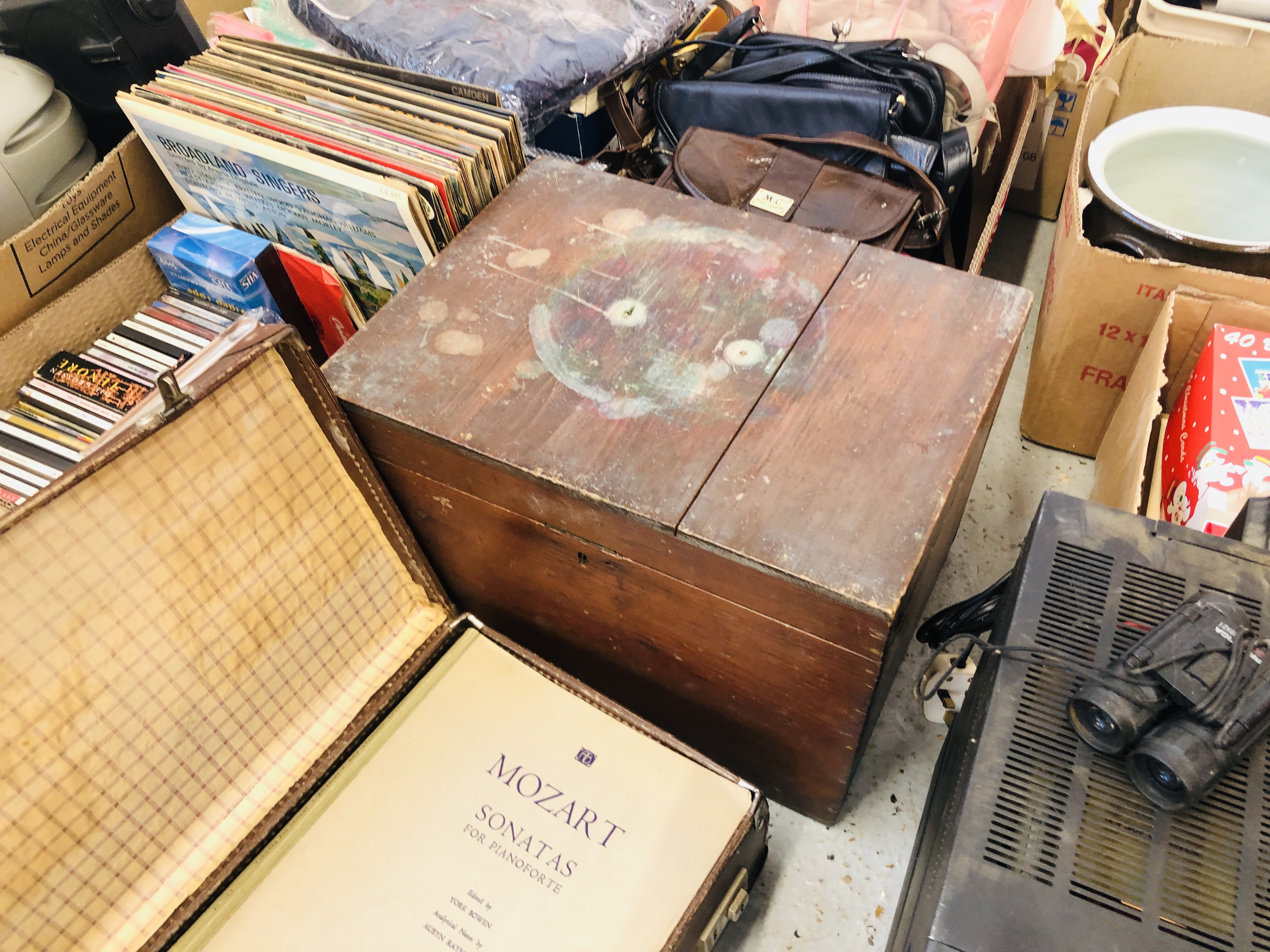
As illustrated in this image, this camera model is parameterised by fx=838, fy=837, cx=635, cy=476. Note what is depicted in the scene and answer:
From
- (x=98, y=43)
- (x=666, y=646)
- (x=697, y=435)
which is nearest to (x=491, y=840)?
(x=666, y=646)

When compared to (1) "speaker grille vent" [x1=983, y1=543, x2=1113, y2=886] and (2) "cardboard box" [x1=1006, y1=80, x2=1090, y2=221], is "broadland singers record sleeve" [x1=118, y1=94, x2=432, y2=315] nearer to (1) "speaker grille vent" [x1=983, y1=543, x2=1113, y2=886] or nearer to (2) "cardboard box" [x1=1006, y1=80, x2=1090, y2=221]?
(1) "speaker grille vent" [x1=983, y1=543, x2=1113, y2=886]

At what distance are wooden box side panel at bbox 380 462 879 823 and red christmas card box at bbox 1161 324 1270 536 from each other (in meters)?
0.51

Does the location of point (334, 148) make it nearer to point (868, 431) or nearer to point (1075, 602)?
point (868, 431)

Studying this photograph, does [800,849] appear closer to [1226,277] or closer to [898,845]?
[898,845]

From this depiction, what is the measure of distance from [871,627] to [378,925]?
22.1 inches

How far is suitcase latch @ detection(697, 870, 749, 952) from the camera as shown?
2.93 feet

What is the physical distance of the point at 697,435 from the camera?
0.80 meters

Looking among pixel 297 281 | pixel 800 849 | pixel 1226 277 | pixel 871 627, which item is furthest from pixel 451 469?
pixel 1226 277

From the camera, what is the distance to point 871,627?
27.6 inches

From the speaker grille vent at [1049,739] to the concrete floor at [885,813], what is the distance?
54 cm

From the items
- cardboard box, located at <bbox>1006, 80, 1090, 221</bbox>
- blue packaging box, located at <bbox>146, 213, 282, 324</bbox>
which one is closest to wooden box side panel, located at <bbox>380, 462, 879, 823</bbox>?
blue packaging box, located at <bbox>146, 213, 282, 324</bbox>

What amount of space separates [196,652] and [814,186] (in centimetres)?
93

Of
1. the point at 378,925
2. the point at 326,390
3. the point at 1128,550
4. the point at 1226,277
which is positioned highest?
the point at 326,390

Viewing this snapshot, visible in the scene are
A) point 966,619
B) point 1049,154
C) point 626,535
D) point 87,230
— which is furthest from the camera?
point 1049,154
